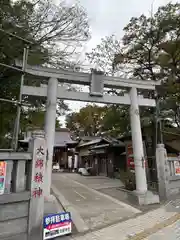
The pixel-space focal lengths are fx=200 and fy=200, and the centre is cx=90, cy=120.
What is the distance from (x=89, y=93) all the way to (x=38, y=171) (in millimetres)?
4228

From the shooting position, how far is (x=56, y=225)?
462 cm

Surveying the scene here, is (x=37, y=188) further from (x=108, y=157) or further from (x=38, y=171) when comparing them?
(x=108, y=157)

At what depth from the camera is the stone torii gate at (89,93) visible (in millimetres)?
7188

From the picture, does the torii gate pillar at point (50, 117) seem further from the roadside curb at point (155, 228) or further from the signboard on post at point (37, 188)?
the roadside curb at point (155, 228)

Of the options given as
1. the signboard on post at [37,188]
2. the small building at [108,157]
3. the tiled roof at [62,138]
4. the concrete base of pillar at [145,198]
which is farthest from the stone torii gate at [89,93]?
the tiled roof at [62,138]

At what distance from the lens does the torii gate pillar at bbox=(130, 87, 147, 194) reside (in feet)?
26.3

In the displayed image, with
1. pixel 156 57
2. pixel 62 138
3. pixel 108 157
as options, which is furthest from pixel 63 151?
pixel 156 57

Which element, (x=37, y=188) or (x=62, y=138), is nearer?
(x=37, y=188)

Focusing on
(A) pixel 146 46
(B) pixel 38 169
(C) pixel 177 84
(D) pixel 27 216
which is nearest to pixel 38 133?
(B) pixel 38 169

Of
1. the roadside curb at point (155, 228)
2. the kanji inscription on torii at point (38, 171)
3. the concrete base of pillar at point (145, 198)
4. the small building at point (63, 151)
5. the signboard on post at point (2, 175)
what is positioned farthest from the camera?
the small building at point (63, 151)

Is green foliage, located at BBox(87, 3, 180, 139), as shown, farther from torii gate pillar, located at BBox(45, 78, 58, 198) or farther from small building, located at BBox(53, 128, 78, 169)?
small building, located at BBox(53, 128, 78, 169)

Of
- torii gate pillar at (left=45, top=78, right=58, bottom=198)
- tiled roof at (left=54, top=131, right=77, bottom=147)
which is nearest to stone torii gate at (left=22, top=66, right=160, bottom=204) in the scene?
torii gate pillar at (left=45, top=78, right=58, bottom=198)

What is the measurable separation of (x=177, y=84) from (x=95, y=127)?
2948 cm

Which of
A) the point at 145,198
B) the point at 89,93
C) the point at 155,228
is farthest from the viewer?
the point at 89,93
